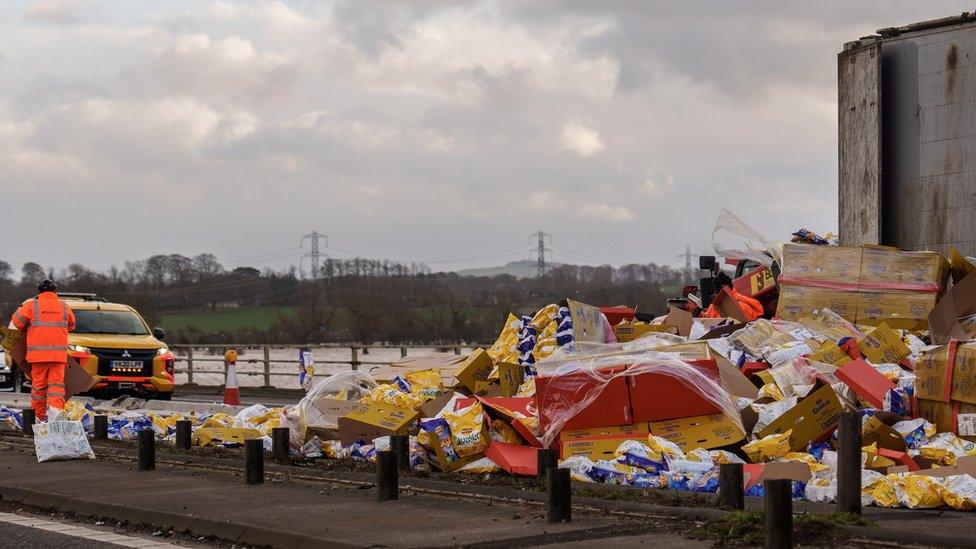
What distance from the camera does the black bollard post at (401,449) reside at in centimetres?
1066

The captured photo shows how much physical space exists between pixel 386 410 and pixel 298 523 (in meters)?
3.58

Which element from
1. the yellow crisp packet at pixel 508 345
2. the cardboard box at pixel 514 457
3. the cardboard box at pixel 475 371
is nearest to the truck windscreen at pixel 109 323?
the yellow crisp packet at pixel 508 345

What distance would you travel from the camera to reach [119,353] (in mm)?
22406

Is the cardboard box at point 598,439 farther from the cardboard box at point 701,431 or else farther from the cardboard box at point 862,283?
the cardboard box at point 862,283

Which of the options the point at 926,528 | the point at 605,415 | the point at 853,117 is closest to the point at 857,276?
the point at 853,117

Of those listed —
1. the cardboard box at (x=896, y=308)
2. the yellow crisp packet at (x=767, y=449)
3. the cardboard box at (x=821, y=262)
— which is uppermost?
the cardboard box at (x=821, y=262)

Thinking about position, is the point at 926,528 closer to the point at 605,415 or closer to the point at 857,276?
the point at 605,415

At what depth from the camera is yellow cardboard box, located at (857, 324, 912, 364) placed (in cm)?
1318

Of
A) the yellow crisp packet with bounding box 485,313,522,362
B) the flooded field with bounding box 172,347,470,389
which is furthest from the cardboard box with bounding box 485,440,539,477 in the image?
the flooded field with bounding box 172,347,470,389

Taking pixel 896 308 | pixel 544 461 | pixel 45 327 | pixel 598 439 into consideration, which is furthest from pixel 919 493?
pixel 45 327

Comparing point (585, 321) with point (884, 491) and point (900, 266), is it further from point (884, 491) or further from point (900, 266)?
point (884, 491)

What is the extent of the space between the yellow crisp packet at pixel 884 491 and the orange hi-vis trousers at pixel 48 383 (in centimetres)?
866

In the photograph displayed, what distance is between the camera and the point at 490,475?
34.8 ft

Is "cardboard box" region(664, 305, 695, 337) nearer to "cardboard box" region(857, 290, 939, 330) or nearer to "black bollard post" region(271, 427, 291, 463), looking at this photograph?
"cardboard box" region(857, 290, 939, 330)
